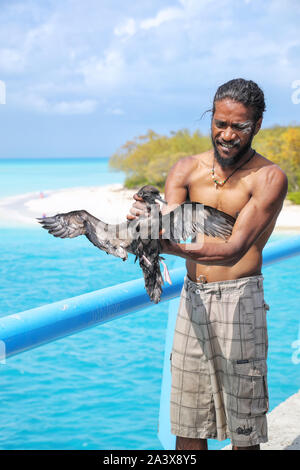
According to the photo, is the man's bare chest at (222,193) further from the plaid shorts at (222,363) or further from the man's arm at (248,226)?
the plaid shorts at (222,363)

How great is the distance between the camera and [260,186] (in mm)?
1813

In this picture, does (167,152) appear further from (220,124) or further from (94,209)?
(220,124)

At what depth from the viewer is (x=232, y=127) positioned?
177cm

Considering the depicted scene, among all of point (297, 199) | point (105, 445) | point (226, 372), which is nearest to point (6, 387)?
point (105, 445)

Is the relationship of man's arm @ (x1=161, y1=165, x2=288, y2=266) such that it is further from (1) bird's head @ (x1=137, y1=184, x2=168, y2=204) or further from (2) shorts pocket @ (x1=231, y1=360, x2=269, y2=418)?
(2) shorts pocket @ (x1=231, y1=360, x2=269, y2=418)

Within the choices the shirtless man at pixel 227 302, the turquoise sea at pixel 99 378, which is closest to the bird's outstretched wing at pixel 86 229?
the shirtless man at pixel 227 302

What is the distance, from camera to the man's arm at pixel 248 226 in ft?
5.49

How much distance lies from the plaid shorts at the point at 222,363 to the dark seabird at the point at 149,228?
0.31 meters

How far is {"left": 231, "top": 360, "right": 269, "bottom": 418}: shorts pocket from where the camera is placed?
190 centimetres

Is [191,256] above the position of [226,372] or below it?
above

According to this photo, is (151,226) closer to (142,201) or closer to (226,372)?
(142,201)

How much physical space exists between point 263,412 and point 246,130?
39.8 inches

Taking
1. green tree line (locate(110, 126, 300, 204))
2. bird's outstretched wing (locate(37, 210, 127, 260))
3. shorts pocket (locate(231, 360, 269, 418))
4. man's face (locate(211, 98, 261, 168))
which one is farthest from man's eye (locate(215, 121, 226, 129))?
green tree line (locate(110, 126, 300, 204))

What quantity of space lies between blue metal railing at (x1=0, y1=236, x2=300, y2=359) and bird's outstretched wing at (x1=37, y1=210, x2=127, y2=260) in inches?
5.1
